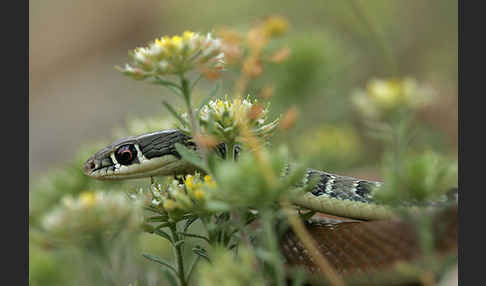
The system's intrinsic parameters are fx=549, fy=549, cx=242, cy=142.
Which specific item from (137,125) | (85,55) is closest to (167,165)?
(137,125)

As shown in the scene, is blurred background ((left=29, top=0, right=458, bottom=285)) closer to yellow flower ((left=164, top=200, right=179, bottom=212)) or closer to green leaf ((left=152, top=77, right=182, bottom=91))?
A: yellow flower ((left=164, top=200, right=179, bottom=212))

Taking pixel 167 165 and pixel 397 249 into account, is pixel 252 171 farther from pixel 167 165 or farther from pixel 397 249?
pixel 167 165

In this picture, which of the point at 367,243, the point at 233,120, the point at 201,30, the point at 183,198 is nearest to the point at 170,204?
the point at 183,198

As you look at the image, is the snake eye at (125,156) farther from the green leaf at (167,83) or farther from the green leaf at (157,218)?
the green leaf at (167,83)

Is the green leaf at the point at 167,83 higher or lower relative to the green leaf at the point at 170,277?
higher

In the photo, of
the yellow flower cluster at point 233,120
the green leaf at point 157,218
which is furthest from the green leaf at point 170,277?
the yellow flower cluster at point 233,120

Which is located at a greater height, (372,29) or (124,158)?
(372,29)
